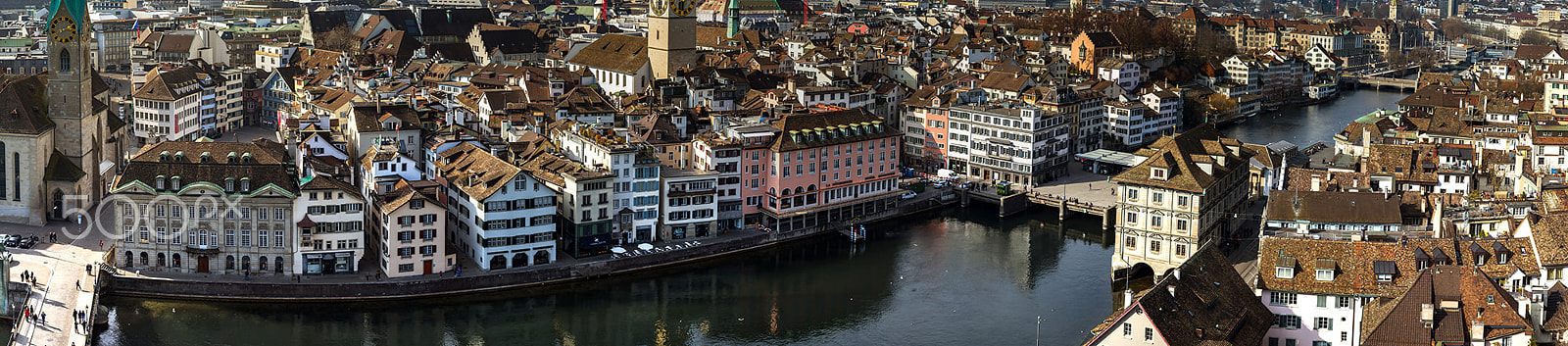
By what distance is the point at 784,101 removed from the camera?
63875 mm

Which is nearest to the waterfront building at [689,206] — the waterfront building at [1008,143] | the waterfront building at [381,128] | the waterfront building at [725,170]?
the waterfront building at [725,170]

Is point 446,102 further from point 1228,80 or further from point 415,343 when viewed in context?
point 1228,80

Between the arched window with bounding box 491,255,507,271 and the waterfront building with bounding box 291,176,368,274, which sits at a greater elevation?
the waterfront building with bounding box 291,176,368,274

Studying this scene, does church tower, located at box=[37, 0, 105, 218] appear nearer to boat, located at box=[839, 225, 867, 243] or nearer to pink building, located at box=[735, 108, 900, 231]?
pink building, located at box=[735, 108, 900, 231]

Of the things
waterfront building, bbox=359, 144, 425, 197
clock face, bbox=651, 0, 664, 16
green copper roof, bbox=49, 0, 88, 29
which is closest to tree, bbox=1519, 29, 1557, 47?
clock face, bbox=651, 0, 664, 16

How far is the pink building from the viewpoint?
52656 millimetres

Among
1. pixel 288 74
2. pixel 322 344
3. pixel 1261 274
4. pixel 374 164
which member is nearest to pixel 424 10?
pixel 288 74

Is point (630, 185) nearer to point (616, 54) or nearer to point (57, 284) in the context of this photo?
point (57, 284)

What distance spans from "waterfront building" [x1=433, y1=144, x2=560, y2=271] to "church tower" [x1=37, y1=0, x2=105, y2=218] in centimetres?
1281

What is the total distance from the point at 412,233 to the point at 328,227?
7.44 feet

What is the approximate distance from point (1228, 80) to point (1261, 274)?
205 feet

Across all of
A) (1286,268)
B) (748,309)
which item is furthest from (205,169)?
(1286,268)

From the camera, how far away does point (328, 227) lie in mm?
43656

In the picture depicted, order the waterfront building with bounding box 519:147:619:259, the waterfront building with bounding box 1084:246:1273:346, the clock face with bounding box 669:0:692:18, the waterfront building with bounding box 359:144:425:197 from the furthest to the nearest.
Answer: the clock face with bounding box 669:0:692:18
the waterfront building with bounding box 519:147:619:259
the waterfront building with bounding box 359:144:425:197
the waterfront building with bounding box 1084:246:1273:346
